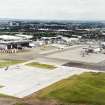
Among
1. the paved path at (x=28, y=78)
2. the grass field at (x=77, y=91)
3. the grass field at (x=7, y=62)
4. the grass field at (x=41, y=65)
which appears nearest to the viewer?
the grass field at (x=77, y=91)

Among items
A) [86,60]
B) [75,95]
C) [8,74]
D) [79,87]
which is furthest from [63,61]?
[75,95]

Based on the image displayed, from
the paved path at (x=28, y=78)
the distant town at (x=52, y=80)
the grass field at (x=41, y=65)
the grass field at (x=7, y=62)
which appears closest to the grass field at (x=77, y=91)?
the distant town at (x=52, y=80)

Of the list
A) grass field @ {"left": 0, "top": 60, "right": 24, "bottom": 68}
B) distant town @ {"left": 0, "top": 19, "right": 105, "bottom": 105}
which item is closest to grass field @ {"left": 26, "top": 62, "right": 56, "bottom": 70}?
distant town @ {"left": 0, "top": 19, "right": 105, "bottom": 105}

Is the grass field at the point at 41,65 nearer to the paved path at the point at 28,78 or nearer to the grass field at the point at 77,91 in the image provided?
the paved path at the point at 28,78

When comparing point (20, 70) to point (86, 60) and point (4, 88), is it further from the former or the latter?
point (86, 60)

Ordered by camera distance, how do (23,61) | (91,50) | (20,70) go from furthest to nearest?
(91,50)
(23,61)
(20,70)

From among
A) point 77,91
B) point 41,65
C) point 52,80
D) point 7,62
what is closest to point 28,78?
point 52,80

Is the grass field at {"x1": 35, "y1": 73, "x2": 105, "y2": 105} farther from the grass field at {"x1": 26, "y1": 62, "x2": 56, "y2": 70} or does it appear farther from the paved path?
the grass field at {"x1": 26, "y1": 62, "x2": 56, "y2": 70}

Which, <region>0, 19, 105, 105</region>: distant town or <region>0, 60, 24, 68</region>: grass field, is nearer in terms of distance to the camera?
Result: <region>0, 19, 105, 105</region>: distant town
